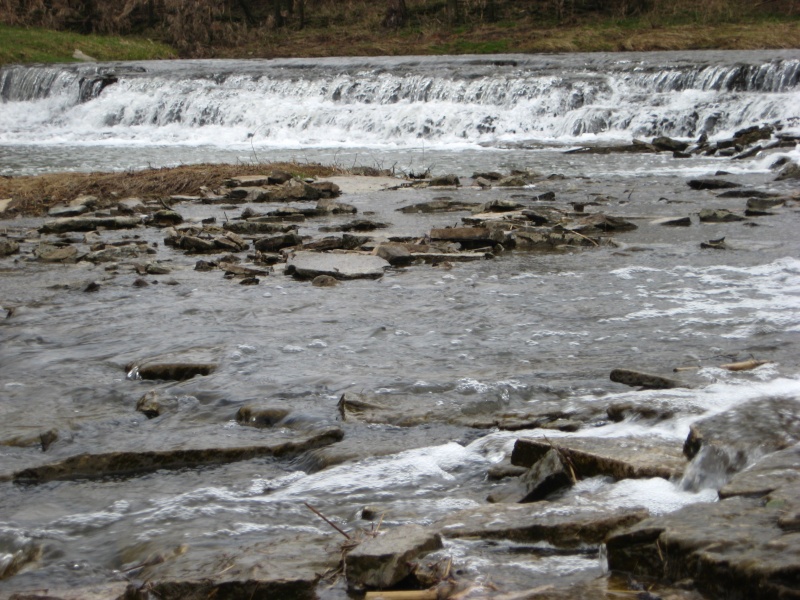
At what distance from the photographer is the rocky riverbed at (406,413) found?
10.3 feet

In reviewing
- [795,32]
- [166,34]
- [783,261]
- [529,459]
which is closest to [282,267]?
[783,261]

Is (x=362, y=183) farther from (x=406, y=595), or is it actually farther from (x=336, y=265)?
(x=406, y=595)

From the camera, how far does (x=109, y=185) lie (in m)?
13.7

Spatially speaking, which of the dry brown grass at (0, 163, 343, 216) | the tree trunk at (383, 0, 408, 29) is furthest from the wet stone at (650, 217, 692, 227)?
the tree trunk at (383, 0, 408, 29)

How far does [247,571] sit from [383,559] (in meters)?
0.44

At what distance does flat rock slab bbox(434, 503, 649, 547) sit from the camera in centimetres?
330

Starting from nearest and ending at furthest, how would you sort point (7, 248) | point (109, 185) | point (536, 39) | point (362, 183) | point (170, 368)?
1. point (170, 368)
2. point (7, 248)
3. point (109, 185)
4. point (362, 183)
5. point (536, 39)

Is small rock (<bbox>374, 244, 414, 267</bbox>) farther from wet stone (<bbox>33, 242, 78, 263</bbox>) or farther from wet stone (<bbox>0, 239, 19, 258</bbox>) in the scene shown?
wet stone (<bbox>0, 239, 19, 258</bbox>)

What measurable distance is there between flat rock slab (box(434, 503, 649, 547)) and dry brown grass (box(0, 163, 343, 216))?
9.98 metres

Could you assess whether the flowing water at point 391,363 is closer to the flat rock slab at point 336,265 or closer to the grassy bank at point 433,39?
the flat rock slab at point 336,265

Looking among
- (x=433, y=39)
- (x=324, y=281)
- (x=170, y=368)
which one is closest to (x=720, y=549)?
(x=170, y=368)

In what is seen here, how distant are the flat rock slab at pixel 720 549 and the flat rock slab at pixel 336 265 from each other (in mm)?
5330

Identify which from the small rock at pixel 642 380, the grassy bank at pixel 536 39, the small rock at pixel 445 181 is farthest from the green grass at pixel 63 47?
the small rock at pixel 642 380

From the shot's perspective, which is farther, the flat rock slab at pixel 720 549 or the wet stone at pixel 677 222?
the wet stone at pixel 677 222
